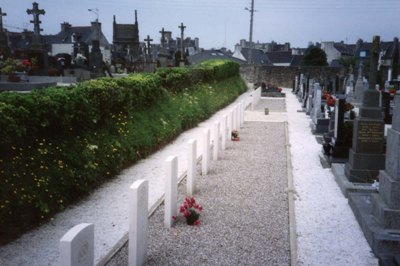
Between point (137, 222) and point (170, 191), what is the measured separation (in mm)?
1517

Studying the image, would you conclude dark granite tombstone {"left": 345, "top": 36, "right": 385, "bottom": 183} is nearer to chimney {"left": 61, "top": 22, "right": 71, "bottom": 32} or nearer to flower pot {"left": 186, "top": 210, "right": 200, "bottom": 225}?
flower pot {"left": 186, "top": 210, "right": 200, "bottom": 225}

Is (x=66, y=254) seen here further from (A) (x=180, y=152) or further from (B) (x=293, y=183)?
(A) (x=180, y=152)

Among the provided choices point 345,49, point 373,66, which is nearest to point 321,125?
point 373,66

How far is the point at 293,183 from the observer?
896 centimetres

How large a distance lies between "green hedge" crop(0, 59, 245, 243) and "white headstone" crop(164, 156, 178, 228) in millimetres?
1839

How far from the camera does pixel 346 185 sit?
8.13m

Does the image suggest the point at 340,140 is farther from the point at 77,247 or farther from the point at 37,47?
the point at 37,47

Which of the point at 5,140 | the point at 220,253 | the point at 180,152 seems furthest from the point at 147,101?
the point at 220,253

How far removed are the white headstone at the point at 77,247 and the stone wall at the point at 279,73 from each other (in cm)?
4352

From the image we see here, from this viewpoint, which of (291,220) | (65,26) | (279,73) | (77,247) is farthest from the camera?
(65,26)

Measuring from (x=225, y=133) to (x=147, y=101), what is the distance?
261 cm

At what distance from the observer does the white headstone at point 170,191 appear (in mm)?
6375

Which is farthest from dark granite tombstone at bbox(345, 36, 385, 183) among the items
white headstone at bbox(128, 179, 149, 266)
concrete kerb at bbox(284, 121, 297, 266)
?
white headstone at bbox(128, 179, 149, 266)

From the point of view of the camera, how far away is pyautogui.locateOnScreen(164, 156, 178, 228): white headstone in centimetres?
638
